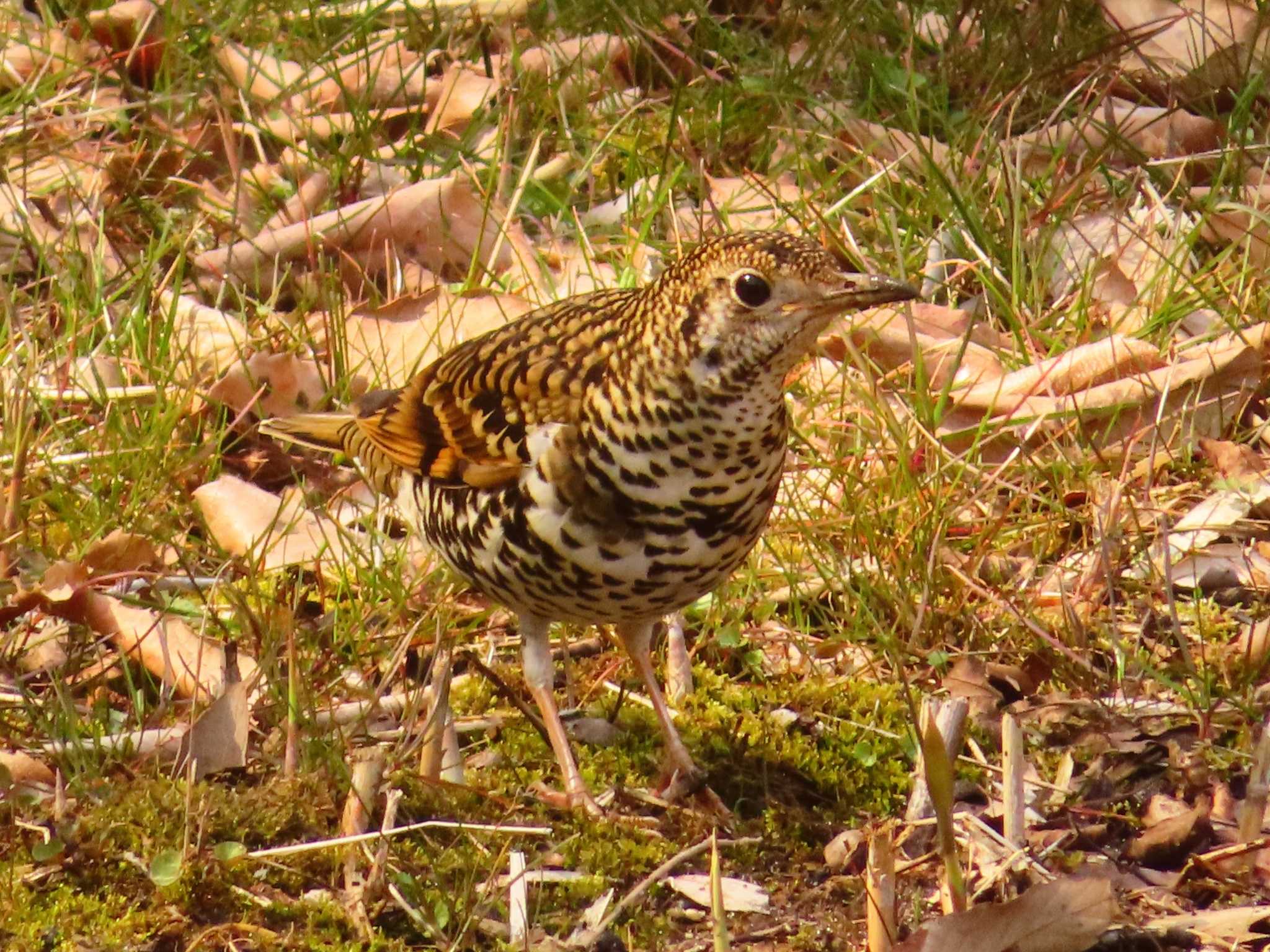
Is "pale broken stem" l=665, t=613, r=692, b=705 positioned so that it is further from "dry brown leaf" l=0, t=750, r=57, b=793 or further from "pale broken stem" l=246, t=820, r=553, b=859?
"dry brown leaf" l=0, t=750, r=57, b=793

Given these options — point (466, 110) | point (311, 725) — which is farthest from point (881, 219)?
point (311, 725)

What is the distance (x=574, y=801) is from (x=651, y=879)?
13.8 inches

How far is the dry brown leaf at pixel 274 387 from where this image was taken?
445 cm

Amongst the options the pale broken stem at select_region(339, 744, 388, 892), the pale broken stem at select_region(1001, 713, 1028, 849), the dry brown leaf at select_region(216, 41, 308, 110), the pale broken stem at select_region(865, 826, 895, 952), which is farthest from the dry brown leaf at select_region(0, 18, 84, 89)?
the pale broken stem at select_region(865, 826, 895, 952)

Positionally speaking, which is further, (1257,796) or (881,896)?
(1257,796)

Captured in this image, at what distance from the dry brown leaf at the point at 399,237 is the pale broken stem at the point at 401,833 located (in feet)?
7.18

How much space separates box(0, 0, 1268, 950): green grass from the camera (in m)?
3.09

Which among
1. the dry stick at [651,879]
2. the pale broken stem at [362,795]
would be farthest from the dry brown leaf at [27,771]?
the dry stick at [651,879]

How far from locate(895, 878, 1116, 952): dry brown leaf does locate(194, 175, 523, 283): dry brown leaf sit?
→ 2.68 m

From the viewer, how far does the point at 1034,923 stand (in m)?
2.83

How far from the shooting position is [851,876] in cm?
316

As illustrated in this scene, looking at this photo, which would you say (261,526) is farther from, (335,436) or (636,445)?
(636,445)

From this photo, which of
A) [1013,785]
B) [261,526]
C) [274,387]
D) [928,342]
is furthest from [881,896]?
[274,387]

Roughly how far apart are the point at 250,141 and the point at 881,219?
6.91 feet
